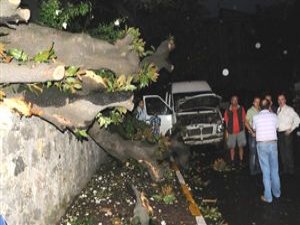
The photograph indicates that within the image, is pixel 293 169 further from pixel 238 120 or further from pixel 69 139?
pixel 69 139

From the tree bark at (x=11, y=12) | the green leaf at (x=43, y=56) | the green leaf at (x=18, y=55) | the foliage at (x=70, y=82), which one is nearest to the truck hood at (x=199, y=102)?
the foliage at (x=70, y=82)

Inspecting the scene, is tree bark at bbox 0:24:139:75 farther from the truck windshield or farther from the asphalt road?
the truck windshield

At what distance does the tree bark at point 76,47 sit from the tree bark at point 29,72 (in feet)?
2.76

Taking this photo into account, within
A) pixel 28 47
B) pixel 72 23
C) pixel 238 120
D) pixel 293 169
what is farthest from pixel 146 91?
pixel 28 47

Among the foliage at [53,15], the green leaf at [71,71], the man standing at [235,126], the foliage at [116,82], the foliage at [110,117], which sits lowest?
the man standing at [235,126]

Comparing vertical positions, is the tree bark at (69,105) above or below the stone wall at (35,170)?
above

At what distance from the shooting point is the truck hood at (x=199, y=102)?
768 inches

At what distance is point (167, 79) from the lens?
35.4 m

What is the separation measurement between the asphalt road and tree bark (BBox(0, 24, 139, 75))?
146 inches

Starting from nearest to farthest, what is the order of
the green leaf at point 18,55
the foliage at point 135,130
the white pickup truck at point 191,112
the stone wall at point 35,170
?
1. the green leaf at point 18,55
2. the stone wall at point 35,170
3. the foliage at point 135,130
4. the white pickup truck at point 191,112

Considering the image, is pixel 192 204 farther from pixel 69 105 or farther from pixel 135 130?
pixel 135 130

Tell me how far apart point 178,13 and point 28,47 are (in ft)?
84.6

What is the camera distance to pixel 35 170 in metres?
7.80

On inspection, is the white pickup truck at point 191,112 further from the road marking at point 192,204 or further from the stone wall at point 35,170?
the stone wall at point 35,170
